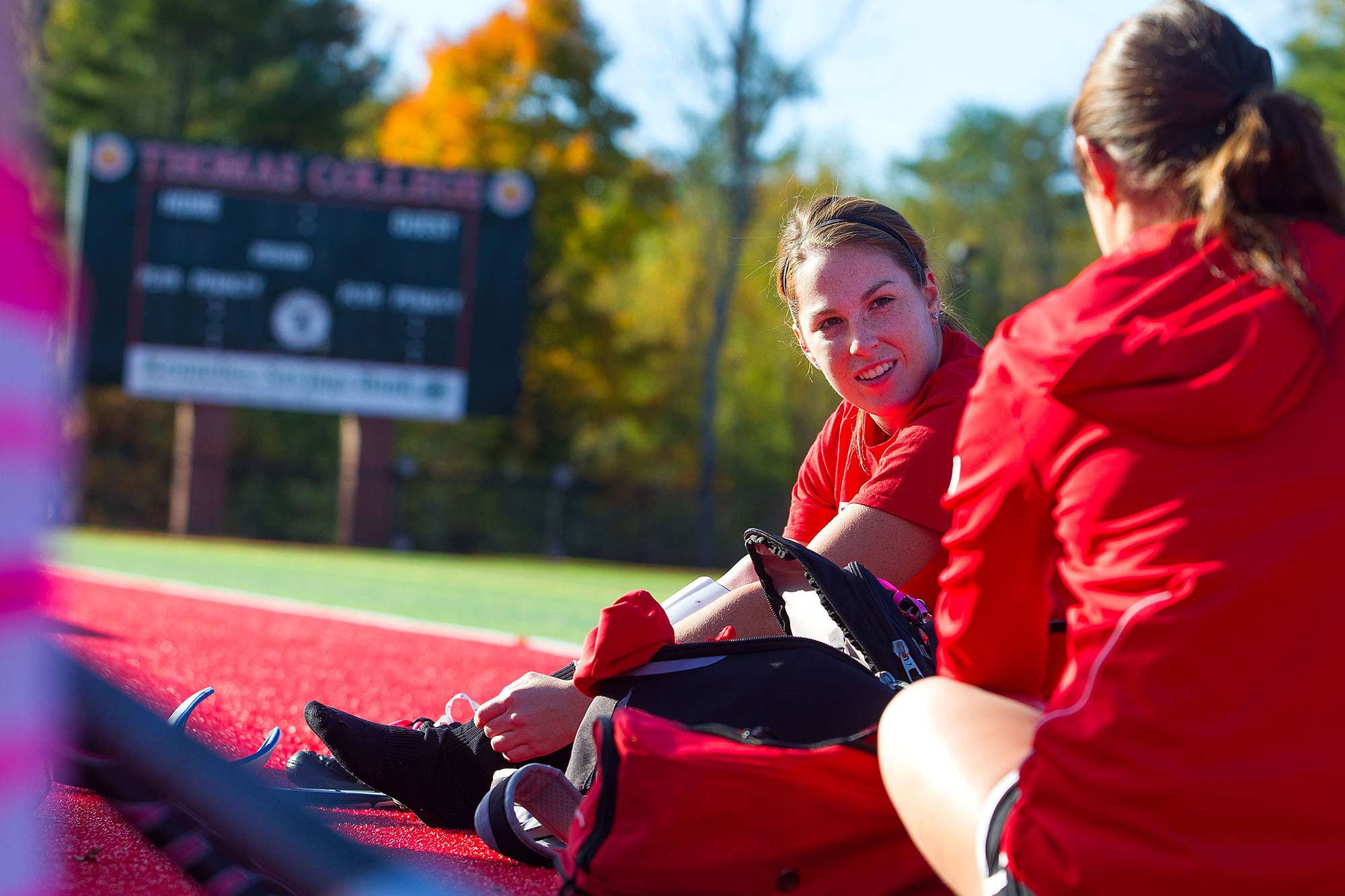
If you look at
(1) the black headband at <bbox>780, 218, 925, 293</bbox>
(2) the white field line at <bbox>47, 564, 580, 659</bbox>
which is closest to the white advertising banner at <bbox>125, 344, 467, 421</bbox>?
(2) the white field line at <bbox>47, 564, 580, 659</bbox>

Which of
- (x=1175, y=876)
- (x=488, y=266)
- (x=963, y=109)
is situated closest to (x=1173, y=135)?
(x=1175, y=876)

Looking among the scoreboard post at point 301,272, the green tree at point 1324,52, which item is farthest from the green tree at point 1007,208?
the scoreboard post at point 301,272

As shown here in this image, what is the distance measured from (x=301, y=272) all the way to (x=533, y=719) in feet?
52.1

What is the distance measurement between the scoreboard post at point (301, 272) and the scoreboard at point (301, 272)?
0.02 m

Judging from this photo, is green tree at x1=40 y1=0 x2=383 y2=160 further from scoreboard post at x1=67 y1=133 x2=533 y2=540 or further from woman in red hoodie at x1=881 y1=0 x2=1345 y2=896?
woman in red hoodie at x1=881 y1=0 x2=1345 y2=896

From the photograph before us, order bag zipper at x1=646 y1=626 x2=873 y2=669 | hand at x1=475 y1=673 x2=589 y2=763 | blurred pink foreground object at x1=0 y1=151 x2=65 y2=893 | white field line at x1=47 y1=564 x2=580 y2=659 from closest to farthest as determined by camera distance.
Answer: blurred pink foreground object at x1=0 y1=151 x2=65 y2=893, bag zipper at x1=646 y1=626 x2=873 y2=669, hand at x1=475 y1=673 x2=589 y2=763, white field line at x1=47 y1=564 x2=580 y2=659

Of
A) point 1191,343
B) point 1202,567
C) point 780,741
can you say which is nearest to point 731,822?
point 780,741

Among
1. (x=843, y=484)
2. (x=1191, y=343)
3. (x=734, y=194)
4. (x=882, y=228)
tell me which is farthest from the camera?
(x=734, y=194)

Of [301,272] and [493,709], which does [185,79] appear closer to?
[301,272]

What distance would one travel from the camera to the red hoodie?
1.37 meters

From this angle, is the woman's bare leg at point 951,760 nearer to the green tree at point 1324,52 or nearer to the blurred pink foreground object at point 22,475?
the blurred pink foreground object at point 22,475

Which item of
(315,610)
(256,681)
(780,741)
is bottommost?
(315,610)

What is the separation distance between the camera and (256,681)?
182 inches

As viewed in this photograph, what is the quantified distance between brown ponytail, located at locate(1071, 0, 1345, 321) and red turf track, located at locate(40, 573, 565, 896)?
1165 millimetres
